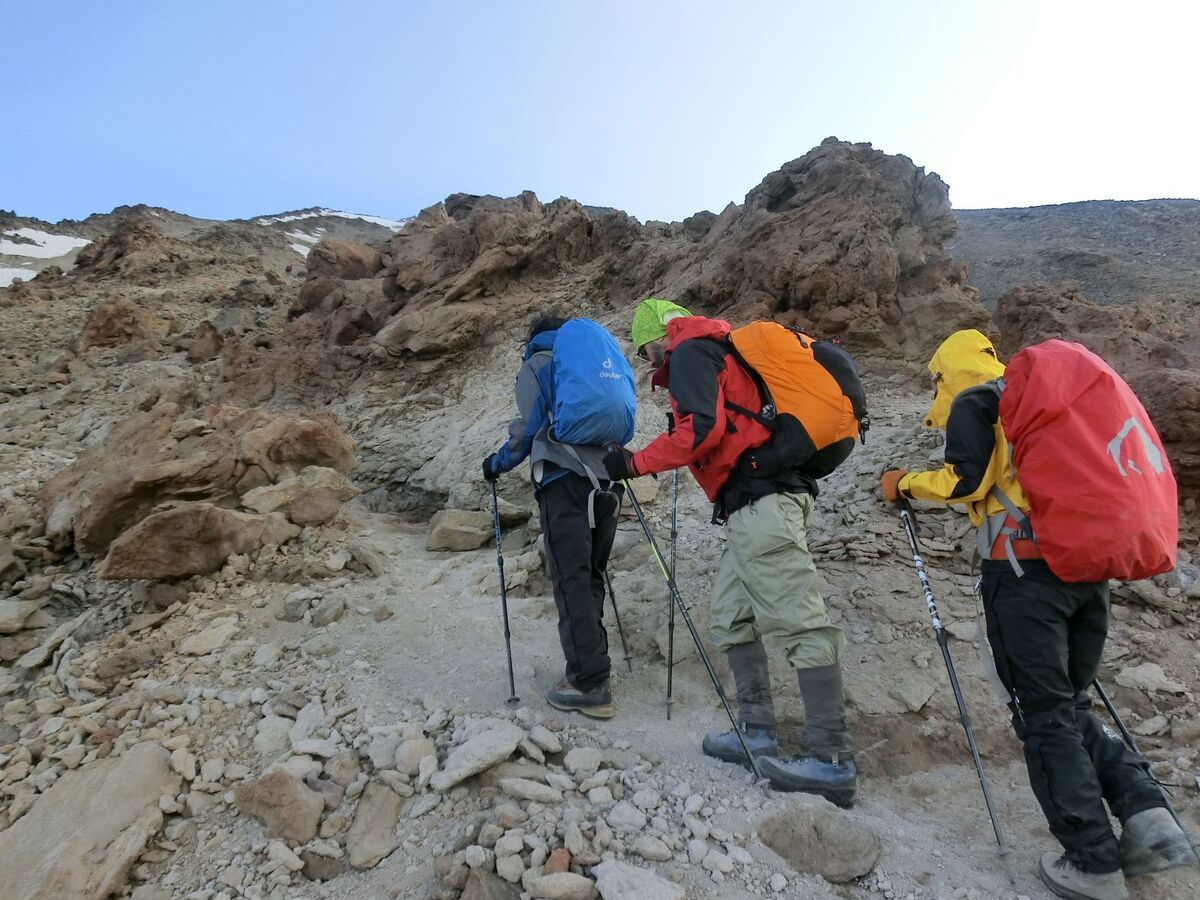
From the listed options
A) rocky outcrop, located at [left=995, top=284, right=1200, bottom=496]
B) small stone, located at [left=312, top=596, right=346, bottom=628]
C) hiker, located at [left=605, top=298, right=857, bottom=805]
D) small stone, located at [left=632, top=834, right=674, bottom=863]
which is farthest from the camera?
rocky outcrop, located at [left=995, top=284, right=1200, bottom=496]

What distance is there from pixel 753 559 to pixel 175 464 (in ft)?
19.2

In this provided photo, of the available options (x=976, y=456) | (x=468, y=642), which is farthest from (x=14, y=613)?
(x=976, y=456)

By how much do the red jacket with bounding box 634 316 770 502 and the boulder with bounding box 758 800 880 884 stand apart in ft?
5.39

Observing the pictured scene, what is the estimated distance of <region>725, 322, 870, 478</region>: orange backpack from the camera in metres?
3.50

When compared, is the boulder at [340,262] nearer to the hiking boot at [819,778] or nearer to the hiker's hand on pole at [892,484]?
the hiker's hand on pole at [892,484]

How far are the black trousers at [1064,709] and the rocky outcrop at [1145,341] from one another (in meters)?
3.76

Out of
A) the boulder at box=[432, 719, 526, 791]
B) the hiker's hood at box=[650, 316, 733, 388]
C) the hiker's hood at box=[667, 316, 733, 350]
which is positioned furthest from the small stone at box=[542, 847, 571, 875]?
the hiker's hood at box=[667, 316, 733, 350]

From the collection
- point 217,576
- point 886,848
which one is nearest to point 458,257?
point 217,576

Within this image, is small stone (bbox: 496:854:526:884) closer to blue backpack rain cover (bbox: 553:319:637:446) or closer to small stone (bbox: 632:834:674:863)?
small stone (bbox: 632:834:674:863)

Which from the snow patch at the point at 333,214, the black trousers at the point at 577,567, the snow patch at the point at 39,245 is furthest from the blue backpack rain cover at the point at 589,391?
the snow patch at the point at 333,214

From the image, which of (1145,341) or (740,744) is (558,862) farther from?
(1145,341)

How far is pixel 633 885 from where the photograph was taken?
2506 millimetres

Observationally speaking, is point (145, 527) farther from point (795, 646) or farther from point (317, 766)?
point (795, 646)

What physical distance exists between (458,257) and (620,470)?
10968mm
